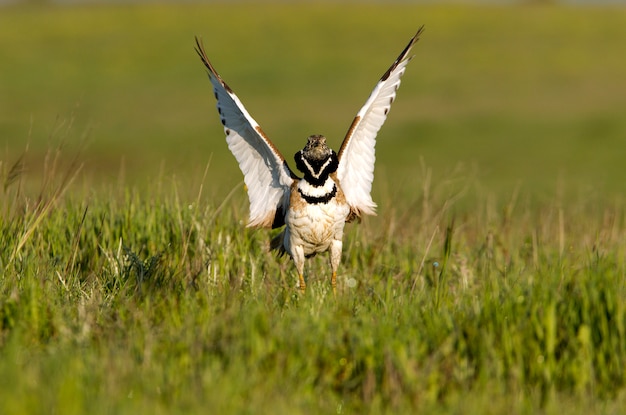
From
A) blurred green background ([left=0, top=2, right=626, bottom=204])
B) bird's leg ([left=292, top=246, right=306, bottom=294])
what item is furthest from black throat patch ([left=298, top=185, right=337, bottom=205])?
blurred green background ([left=0, top=2, right=626, bottom=204])

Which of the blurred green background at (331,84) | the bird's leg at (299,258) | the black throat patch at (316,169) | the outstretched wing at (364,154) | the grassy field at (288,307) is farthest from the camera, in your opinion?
the blurred green background at (331,84)

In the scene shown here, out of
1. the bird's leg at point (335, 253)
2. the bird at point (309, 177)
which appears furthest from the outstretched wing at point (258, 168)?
the bird's leg at point (335, 253)

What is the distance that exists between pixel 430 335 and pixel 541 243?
2853mm

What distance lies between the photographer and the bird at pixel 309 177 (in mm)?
6539

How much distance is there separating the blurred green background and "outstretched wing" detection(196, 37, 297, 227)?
8.68m

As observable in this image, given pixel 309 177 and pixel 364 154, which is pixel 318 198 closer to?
pixel 309 177

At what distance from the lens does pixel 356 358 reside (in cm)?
448

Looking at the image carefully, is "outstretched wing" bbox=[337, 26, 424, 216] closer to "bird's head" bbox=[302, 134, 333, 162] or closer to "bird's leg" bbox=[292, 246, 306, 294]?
"bird's head" bbox=[302, 134, 333, 162]

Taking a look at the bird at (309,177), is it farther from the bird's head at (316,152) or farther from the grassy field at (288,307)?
the grassy field at (288,307)

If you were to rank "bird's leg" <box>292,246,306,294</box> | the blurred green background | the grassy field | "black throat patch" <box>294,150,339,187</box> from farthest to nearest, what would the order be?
1. the blurred green background
2. "bird's leg" <box>292,246,306,294</box>
3. "black throat patch" <box>294,150,339,187</box>
4. the grassy field

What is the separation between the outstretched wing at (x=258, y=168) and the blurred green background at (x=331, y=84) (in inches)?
342

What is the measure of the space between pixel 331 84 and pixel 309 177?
3046 cm

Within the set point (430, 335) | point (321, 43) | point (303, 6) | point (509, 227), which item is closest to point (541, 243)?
point (509, 227)

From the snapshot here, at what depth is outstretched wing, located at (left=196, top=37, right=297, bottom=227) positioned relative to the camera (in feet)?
22.3
